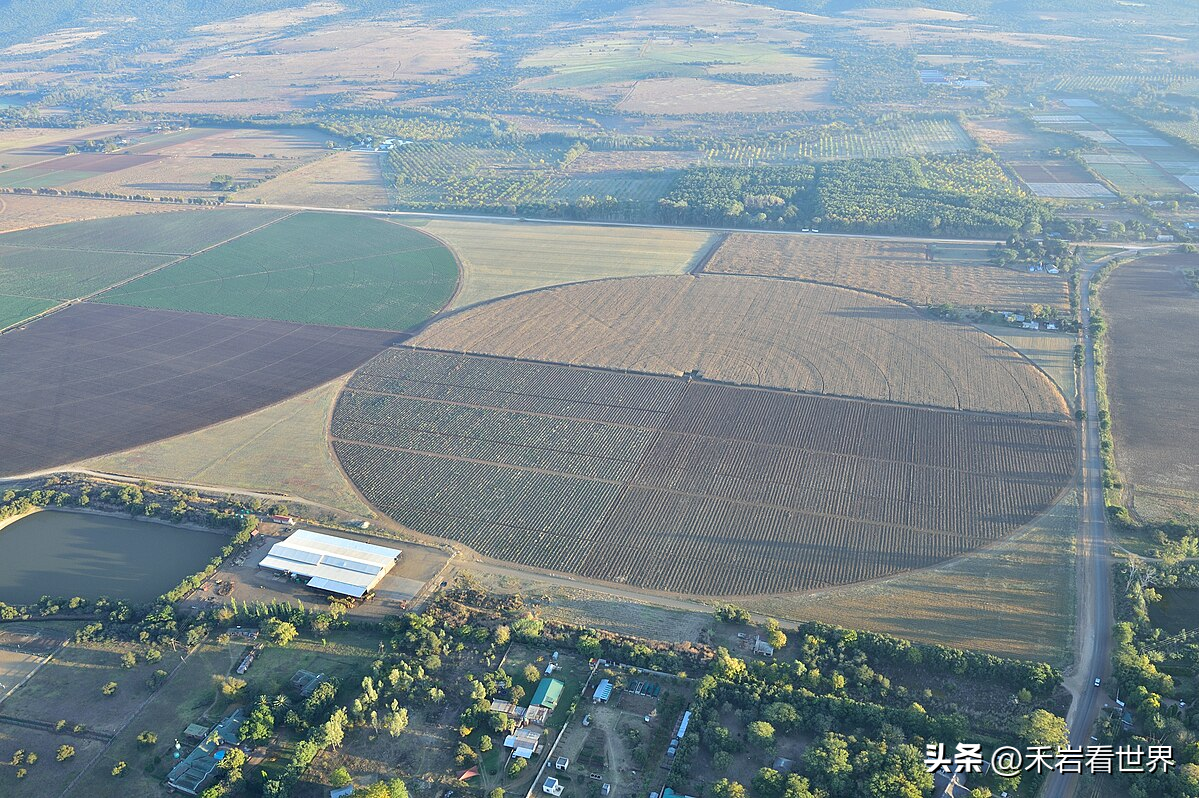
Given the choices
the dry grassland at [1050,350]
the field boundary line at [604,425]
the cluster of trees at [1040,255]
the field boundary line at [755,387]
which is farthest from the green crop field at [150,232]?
the cluster of trees at [1040,255]

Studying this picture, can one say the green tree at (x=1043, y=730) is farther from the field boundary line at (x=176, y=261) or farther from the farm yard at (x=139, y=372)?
the field boundary line at (x=176, y=261)

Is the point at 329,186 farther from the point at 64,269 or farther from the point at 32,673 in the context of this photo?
the point at 32,673

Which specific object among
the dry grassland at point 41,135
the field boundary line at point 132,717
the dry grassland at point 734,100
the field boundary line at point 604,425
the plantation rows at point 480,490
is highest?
the dry grassland at point 734,100

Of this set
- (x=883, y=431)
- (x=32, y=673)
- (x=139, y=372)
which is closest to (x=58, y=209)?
(x=139, y=372)

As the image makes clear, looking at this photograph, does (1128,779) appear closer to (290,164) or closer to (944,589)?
(944,589)

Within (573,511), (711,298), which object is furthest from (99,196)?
(573,511)

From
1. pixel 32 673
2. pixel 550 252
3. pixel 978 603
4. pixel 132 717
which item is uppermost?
pixel 550 252

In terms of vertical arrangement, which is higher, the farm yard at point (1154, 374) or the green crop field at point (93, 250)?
the green crop field at point (93, 250)
